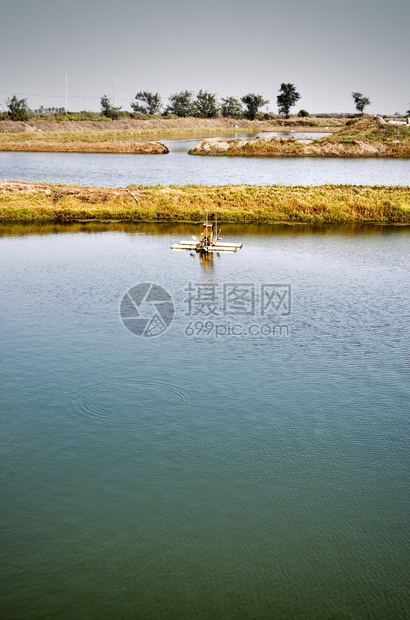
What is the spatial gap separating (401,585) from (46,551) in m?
8.80

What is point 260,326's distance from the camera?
29875mm

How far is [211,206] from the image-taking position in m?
54.2

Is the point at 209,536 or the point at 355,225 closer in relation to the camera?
the point at 209,536

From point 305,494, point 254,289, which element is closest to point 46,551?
point 305,494

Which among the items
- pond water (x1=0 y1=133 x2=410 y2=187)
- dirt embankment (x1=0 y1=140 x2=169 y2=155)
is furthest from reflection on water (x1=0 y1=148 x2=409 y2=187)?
dirt embankment (x1=0 y1=140 x2=169 y2=155)

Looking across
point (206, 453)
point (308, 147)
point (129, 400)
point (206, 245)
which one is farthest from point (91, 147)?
point (206, 453)

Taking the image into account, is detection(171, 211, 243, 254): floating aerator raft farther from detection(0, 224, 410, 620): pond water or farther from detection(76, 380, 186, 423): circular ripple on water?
detection(76, 380, 186, 423): circular ripple on water

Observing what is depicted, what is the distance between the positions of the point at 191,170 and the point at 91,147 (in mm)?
40648

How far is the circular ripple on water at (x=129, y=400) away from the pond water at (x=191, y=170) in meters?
50.0

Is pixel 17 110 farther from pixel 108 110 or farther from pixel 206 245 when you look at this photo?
pixel 206 245

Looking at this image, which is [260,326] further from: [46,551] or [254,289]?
[46,551]

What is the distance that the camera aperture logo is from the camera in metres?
29.3

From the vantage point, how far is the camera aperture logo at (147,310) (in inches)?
1154

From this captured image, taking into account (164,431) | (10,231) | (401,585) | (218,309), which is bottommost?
(401,585)
